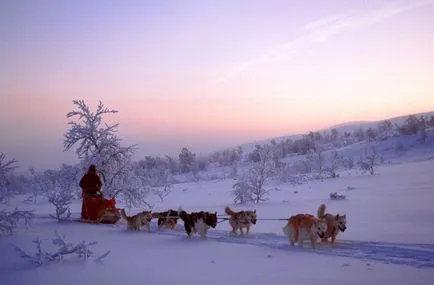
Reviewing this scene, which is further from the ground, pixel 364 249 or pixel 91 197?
pixel 91 197

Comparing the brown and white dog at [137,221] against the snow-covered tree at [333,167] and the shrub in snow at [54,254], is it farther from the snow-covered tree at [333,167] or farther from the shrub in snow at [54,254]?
the snow-covered tree at [333,167]

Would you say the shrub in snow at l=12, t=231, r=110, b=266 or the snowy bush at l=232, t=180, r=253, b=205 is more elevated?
the shrub in snow at l=12, t=231, r=110, b=266

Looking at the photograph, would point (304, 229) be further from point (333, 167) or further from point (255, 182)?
point (333, 167)

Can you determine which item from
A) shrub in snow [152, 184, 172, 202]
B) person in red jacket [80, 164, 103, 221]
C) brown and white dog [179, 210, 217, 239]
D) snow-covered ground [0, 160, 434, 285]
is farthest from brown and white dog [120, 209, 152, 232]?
shrub in snow [152, 184, 172, 202]

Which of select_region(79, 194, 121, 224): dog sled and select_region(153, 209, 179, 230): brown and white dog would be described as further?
select_region(79, 194, 121, 224): dog sled

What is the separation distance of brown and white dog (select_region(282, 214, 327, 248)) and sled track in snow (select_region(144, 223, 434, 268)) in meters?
0.22

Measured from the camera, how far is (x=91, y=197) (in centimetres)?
1475

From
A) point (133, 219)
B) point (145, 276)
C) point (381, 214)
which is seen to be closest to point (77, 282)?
point (145, 276)

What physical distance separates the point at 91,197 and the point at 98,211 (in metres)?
0.68

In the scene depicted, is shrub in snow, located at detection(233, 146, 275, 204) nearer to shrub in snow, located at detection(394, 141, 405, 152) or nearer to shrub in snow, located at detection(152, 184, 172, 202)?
shrub in snow, located at detection(152, 184, 172, 202)

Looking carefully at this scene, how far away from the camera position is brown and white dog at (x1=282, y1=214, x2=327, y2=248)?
8.62 meters

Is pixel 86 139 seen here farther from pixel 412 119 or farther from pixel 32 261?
pixel 412 119

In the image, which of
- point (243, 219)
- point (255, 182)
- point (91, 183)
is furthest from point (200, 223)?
point (255, 182)

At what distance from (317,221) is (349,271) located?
2427 mm
